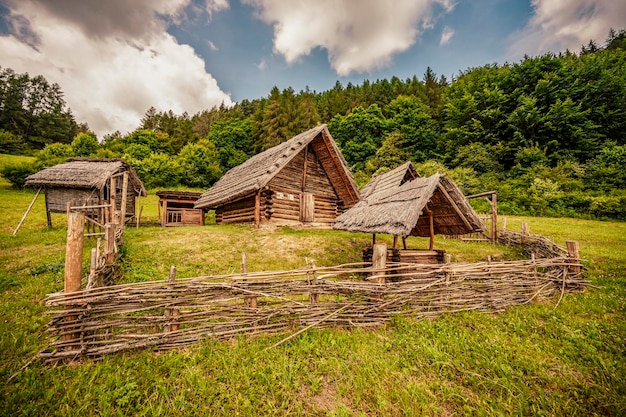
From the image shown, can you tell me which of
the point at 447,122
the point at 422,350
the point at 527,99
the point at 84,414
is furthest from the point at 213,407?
the point at 447,122

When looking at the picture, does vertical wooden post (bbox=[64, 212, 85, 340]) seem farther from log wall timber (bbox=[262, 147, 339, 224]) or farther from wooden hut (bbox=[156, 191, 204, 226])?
wooden hut (bbox=[156, 191, 204, 226])

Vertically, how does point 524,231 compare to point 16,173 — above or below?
below

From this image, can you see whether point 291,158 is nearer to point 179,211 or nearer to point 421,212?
point 421,212

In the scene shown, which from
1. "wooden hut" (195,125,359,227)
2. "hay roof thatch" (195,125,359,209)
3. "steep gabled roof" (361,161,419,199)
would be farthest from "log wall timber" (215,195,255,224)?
"steep gabled roof" (361,161,419,199)

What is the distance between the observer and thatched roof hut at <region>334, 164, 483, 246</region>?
21.8 feet

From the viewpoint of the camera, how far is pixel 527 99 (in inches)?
1107

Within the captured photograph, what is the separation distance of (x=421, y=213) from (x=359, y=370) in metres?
5.82

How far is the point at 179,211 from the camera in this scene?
18.3 metres

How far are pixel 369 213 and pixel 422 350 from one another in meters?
5.18

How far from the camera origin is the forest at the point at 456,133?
77.3ft

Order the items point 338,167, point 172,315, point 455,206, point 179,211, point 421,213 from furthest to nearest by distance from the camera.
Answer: point 179,211
point 338,167
point 421,213
point 455,206
point 172,315

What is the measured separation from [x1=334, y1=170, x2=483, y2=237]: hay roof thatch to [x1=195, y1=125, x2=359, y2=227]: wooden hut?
16.0 feet

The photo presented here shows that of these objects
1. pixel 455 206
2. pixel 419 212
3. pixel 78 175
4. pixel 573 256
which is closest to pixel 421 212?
pixel 419 212

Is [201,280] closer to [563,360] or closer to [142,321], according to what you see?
[142,321]
